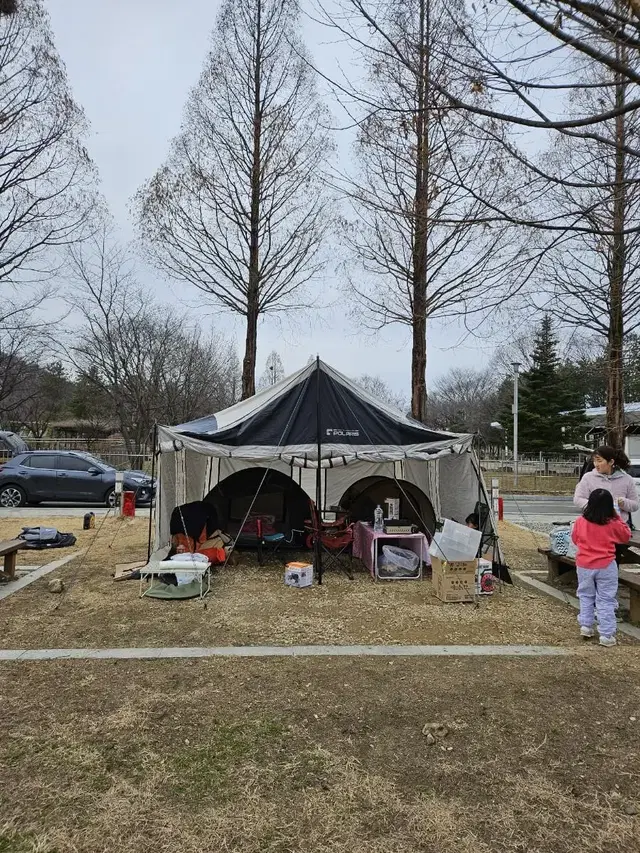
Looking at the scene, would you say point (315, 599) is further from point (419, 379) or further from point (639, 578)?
point (419, 379)

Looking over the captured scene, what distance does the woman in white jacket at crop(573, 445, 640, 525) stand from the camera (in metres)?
5.02

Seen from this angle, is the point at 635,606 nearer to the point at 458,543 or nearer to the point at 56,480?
the point at 458,543

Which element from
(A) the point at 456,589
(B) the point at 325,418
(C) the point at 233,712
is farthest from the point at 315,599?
(C) the point at 233,712

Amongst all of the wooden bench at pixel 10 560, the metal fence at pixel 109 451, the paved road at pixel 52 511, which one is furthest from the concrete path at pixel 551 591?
the metal fence at pixel 109 451

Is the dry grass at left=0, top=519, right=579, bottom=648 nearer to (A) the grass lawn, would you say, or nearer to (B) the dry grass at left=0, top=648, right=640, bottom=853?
(A) the grass lawn

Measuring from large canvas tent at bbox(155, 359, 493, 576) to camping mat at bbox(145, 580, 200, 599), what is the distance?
1.46 metres

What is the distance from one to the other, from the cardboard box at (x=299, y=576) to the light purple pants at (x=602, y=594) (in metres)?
2.92

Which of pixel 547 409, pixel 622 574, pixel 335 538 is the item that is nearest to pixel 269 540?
pixel 335 538

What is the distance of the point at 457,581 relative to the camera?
5.99 m

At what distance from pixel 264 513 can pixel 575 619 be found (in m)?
4.51

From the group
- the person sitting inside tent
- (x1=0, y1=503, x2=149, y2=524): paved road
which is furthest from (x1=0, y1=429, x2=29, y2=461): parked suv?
the person sitting inside tent

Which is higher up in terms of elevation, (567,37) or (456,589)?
(567,37)


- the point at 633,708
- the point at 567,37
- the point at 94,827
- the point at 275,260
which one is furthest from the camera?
the point at 275,260

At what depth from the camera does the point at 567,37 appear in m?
2.83
